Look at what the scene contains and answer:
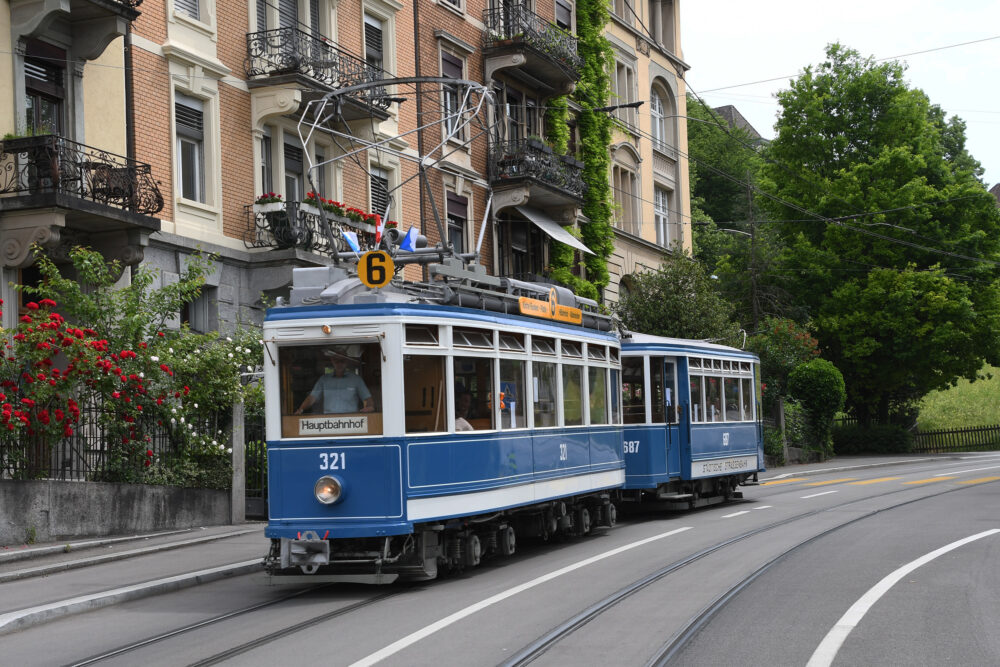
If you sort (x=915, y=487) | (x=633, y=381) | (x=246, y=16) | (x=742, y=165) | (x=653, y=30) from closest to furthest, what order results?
(x=633, y=381) < (x=246, y=16) < (x=915, y=487) < (x=653, y=30) < (x=742, y=165)

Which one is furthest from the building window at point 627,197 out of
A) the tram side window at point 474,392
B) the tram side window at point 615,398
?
the tram side window at point 474,392

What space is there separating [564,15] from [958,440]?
2514 cm

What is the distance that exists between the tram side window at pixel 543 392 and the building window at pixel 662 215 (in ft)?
92.9

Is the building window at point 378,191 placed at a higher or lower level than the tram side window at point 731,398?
higher

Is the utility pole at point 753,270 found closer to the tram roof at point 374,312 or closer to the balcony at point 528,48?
the balcony at point 528,48

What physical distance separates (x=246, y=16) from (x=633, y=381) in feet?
33.7

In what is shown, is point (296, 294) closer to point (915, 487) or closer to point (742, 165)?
point (915, 487)

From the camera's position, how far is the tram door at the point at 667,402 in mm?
20469

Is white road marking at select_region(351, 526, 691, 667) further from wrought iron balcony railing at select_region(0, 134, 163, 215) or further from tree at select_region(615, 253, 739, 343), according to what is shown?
tree at select_region(615, 253, 739, 343)

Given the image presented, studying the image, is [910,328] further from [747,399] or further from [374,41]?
[374,41]

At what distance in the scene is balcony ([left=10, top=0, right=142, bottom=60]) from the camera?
1866cm

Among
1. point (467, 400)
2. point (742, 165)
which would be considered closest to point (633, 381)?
point (467, 400)

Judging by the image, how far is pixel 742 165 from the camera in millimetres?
71625

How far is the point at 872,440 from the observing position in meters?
46.8
